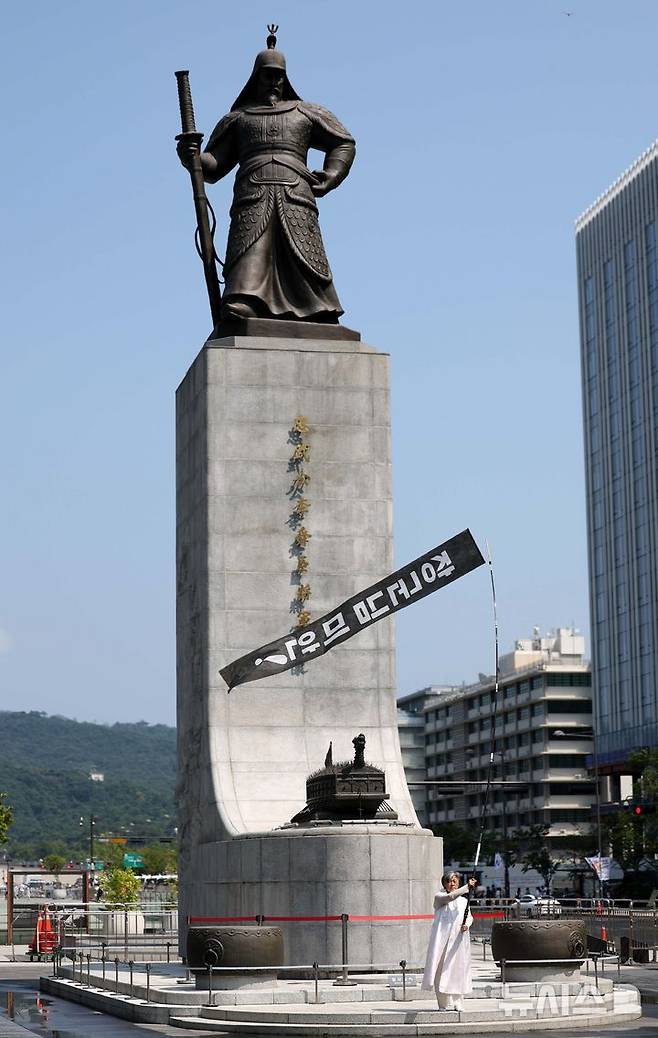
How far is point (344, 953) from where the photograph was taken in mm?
26156

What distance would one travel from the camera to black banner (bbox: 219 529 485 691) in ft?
96.7

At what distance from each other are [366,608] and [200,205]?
1182 centimetres

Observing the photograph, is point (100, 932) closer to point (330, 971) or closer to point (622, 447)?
point (330, 971)

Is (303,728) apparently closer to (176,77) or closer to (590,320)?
(176,77)

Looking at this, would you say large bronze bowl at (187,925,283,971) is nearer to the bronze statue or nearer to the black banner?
the black banner

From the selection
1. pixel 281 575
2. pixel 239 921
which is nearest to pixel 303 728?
pixel 281 575

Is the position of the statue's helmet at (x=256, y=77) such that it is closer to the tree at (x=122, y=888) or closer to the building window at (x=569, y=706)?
the tree at (x=122, y=888)

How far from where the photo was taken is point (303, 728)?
110 ft

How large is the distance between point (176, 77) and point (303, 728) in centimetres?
1536

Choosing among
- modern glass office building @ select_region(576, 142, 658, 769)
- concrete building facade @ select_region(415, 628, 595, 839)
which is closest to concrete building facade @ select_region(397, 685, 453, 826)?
concrete building facade @ select_region(415, 628, 595, 839)

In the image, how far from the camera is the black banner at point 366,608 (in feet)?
96.7

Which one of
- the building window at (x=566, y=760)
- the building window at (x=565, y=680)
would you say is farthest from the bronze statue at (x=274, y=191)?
the building window at (x=565, y=680)

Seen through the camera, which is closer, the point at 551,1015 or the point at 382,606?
the point at 551,1015

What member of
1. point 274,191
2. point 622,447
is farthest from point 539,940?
point 622,447
